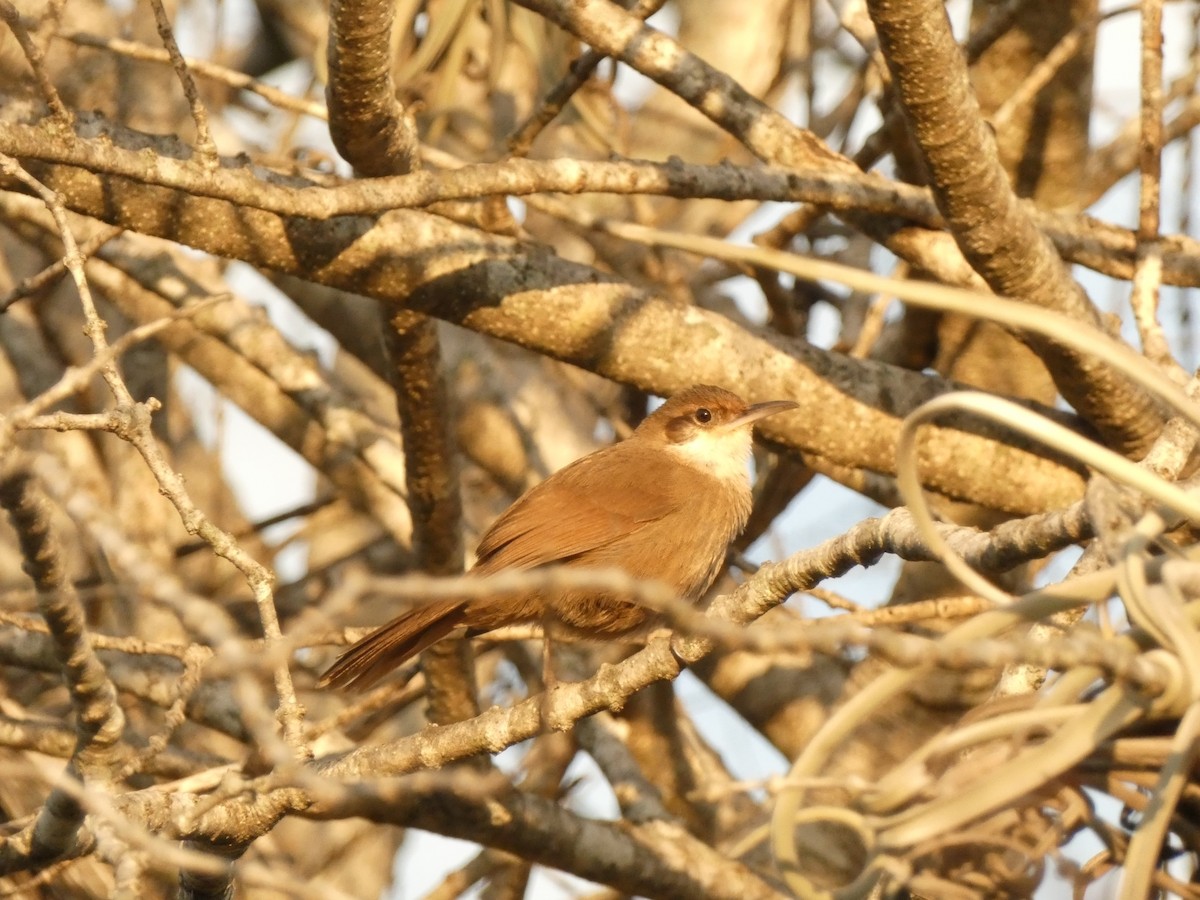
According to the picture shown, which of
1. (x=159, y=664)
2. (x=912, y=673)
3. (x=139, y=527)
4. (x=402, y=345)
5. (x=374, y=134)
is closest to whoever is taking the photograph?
(x=912, y=673)

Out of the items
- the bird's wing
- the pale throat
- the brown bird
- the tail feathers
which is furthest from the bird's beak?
the tail feathers

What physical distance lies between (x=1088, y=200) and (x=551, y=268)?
2.92 metres

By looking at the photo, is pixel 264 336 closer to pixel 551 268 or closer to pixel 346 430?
pixel 346 430

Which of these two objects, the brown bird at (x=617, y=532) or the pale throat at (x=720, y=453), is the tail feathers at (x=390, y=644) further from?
the pale throat at (x=720, y=453)

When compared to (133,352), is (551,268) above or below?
below

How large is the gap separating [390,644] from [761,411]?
5.17 feet

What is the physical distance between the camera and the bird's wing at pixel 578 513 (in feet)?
16.2

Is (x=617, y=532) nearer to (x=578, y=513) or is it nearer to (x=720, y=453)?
(x=578, y=513)

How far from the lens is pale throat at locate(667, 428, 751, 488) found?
5.46m

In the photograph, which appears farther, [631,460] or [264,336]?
[264,336]

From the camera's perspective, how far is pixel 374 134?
4133 millimetres

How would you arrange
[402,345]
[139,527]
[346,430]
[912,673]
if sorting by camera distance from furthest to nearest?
[139,527] < [346,430] < [402,345] < [912,673]

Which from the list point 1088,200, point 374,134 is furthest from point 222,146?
point 1088,200

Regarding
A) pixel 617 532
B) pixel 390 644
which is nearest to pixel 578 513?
pixel 617 532
